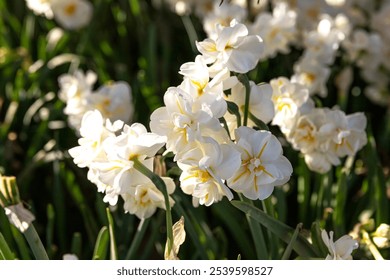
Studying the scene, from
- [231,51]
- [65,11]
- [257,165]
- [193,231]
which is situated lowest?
[193,231]

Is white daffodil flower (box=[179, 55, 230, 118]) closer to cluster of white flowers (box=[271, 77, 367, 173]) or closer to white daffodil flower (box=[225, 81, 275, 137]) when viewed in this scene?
white daffodil flower (box=[225, 81, 275, 137])

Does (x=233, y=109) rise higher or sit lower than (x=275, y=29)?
higher

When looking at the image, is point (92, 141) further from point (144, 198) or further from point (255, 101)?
point (255, 101)

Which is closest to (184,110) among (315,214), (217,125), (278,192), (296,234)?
(217,125)

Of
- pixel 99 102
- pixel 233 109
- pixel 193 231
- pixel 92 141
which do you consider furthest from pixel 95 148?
pixel 99 102

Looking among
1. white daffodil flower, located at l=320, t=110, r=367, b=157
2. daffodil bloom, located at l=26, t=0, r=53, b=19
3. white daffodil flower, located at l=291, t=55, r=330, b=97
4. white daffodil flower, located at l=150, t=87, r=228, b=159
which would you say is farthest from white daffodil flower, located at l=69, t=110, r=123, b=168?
daffodil bloom, located at l=26, t=0, r=53, b=19

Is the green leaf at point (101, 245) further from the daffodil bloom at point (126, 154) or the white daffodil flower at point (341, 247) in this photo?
the white daffodil flower at point (341, 247)

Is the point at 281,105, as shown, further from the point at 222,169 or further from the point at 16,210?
the point at 16,210

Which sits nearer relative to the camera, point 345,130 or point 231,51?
point 231,51
